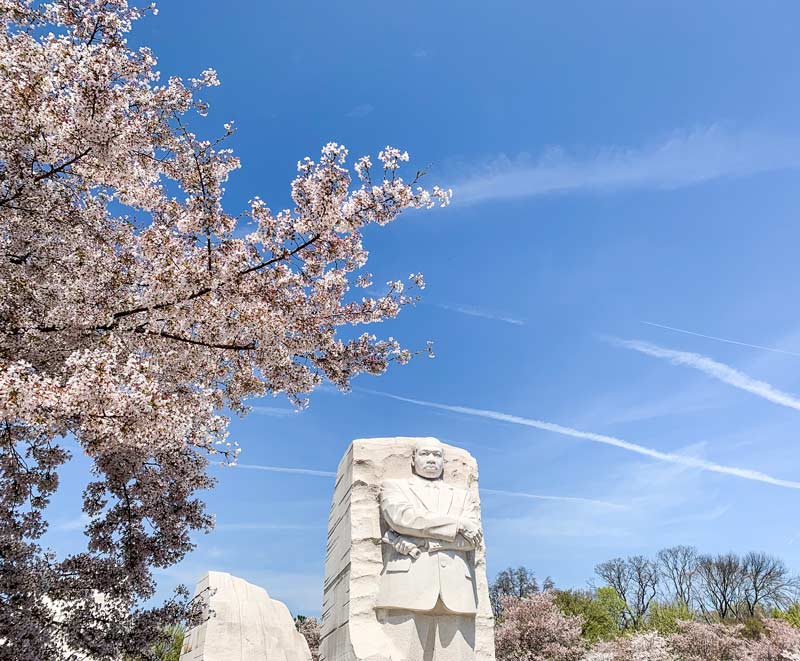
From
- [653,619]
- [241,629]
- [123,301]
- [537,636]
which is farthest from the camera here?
[653,619]

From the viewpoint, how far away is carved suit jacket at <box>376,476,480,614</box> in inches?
207

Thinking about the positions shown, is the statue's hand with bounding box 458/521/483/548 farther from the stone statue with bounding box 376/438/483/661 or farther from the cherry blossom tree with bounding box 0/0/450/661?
the cherry blossom tree with bounding box 0/0/450/661

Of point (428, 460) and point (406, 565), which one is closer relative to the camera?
point (406, 565)

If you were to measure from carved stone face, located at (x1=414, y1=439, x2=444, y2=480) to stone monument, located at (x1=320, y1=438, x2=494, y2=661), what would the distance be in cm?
1

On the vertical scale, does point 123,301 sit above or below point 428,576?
above

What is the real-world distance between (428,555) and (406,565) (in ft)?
0.72

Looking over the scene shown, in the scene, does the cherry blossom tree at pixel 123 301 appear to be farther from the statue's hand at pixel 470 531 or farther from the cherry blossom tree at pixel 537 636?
the cherry blossom tree at pixel 537 636

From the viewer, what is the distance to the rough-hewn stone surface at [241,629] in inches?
412

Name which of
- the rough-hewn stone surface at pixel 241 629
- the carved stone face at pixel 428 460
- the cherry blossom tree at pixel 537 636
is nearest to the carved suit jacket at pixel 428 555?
the carved stone face at pixel 428 460

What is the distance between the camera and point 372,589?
17.7 feet

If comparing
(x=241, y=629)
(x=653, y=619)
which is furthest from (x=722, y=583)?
(x=241, y=629)

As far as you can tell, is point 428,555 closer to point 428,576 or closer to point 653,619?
point 428,576

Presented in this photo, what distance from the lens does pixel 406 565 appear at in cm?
535

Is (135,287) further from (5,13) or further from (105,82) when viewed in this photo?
(5,13)
